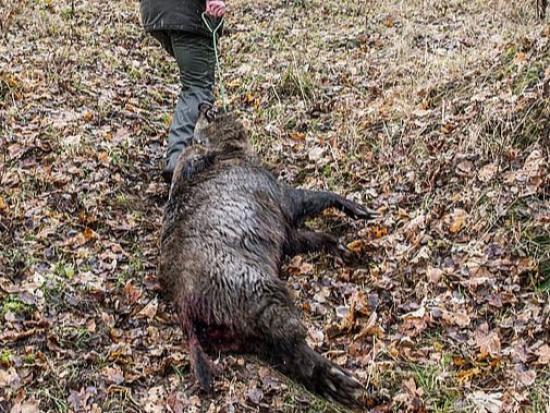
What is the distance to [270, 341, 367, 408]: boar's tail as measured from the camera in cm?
353

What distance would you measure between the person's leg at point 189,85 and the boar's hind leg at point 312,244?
1727 mm

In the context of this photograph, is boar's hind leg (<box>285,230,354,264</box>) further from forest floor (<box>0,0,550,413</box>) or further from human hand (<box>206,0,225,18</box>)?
human hand (<box>206,0,225,18</box>)

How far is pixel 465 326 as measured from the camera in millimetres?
3912

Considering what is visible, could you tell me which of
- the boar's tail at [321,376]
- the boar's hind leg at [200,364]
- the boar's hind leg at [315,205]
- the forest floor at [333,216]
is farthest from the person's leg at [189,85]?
the boar's tail at [321,376]

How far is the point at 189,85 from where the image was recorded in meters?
6.30

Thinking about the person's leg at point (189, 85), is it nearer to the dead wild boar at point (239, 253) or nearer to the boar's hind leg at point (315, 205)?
the dead wild boar at point (239, 253)

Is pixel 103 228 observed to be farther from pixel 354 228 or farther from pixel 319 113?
pixel 319 113

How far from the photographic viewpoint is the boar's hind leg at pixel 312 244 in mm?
4898

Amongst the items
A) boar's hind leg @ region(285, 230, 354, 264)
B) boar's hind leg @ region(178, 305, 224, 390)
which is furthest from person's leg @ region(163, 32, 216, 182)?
boar's hind leg @ region(178, 305, 224, 390)

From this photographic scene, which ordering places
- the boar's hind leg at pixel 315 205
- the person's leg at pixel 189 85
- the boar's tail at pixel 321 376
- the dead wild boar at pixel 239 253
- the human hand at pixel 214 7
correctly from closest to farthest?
the boar's tail at pixel 321 376 < the dead wild boar at pixel 239 253 < the boar's hind leg at pixel 315 205 < the human hand at pixel 214 7 < the person's leg at pixel 189 85

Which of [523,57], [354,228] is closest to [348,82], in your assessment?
[523,57]

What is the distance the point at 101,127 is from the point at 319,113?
2.53m

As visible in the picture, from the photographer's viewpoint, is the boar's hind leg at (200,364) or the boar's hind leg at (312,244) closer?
the boar's hind leg at (200,364)

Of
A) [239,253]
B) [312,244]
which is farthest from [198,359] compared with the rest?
[312,244]
